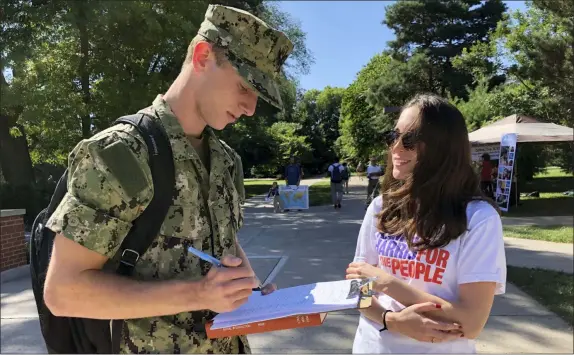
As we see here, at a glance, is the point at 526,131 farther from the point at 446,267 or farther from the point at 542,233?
the point at 542,233

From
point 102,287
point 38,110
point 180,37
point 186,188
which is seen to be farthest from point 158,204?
A: point 180,37

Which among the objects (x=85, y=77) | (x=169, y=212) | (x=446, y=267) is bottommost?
(x=446, y=267)

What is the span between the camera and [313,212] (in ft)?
45.6

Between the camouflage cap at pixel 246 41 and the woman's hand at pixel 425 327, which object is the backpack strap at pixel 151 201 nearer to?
the camouflage cap at pixel 246 41

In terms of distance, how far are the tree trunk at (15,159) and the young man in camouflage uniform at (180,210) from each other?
1191cm

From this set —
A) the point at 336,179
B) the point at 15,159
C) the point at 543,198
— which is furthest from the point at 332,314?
the point at 15,159

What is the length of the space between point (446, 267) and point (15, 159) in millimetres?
13106

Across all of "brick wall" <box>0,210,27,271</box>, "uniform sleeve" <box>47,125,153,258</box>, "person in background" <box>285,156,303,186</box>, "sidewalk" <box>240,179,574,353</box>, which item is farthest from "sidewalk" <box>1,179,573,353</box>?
"person in background" <box>285,156,303,186</box>

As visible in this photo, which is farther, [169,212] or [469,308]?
[469,308]

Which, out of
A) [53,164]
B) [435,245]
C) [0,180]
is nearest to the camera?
[435,245]

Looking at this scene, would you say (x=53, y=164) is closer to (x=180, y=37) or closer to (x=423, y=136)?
(x=180, y=37)

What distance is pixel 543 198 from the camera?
1273 centimetres

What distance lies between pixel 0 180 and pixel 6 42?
6.87 meters

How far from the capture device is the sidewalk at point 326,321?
4043 millimetres
